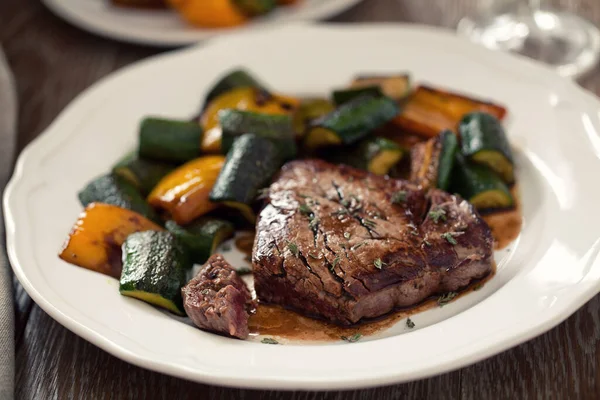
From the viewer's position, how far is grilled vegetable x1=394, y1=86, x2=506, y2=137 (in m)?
4.96

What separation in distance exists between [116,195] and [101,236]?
1.37 ft

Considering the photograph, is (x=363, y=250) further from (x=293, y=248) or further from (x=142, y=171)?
(x=142, y=171)

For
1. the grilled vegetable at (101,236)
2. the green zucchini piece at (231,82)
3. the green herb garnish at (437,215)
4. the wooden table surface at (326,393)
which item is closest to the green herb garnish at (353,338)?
the wooden table surface at (326,393)

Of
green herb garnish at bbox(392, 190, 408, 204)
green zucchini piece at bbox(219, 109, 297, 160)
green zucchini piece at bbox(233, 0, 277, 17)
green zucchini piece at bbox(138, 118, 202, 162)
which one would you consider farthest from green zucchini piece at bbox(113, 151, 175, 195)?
green zucchini piece at bbox(233, 0, 277, 17)

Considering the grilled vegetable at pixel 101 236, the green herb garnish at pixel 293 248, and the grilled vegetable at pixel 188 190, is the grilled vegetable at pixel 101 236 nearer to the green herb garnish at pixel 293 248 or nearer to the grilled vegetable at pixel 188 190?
the grilled vegetable at pixel 188 190

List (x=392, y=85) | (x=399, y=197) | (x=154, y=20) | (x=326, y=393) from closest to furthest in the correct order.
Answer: (x=326, y=393) → (x=399, y=197) → (x=392, y=85) → (x=154, y=20)

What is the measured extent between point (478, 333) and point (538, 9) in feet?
13.3

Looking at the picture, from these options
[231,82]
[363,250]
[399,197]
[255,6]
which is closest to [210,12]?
[255,6]

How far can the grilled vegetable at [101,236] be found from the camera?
13.4 feet

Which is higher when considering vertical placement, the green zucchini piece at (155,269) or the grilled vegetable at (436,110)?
the grilled vegetable at (436,110)

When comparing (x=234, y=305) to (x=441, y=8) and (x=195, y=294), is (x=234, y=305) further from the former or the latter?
(x=441, y=8)

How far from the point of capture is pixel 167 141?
4.84 meters

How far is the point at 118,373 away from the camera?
367 centimetres

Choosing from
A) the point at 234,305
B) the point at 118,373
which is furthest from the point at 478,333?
the point at 118,373
